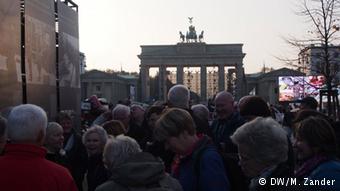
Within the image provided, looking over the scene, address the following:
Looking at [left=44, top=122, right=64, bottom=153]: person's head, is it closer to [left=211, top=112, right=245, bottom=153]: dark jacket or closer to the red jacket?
[left=211, top=112, right=245, bottom=153]: dark jacket

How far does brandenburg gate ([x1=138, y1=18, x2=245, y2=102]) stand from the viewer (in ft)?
313

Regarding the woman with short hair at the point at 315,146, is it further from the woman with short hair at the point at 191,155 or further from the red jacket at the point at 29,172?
the red jacket at the point at 29,172

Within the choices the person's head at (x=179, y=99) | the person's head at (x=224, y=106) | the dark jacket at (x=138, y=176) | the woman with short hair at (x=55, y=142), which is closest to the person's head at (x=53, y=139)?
the woman with short hair at (x=55, y=142)

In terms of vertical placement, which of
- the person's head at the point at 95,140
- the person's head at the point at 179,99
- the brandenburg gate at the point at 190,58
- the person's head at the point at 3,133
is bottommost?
the person's head at the point at 95,140

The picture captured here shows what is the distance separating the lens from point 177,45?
98.4 metres

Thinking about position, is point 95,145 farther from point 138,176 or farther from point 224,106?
point 138,176

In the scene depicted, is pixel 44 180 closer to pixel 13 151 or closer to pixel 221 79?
pixel 13 151

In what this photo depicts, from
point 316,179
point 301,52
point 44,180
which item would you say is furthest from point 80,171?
point 301,52

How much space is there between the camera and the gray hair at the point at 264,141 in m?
3.89

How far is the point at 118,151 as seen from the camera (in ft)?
14.0

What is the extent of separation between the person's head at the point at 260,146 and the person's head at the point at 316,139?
0.43m

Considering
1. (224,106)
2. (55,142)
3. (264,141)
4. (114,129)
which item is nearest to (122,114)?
(114,129)

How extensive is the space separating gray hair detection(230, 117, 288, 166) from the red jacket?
139cm

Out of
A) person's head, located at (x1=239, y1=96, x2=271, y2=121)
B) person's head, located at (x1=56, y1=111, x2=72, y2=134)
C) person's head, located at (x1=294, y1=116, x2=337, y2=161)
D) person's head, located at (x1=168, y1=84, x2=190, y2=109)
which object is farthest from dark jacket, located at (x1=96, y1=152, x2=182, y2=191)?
person's head, located at (x1=56, y1=111, x2=72, y2=134)
